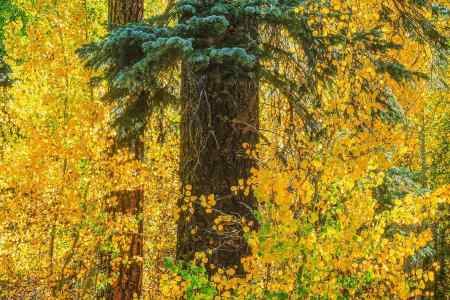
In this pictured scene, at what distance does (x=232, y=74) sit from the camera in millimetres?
4523

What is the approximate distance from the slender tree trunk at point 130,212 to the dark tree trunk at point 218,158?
1698 mm

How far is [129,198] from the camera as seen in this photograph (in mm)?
7027

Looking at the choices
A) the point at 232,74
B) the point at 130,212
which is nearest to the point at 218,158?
the point at 232,74

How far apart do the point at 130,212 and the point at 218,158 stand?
7.88 ft

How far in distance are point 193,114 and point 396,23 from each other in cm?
205

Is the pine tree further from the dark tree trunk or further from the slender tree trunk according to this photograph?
the slender tree trunk

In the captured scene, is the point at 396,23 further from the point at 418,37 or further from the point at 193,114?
the point at 193,114

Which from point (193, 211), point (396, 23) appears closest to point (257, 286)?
point (193, 211)

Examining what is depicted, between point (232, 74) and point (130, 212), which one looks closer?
point (232, 74)

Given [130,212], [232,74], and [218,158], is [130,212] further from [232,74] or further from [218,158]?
[232,74]

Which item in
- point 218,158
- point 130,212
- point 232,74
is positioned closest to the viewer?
point 232,74

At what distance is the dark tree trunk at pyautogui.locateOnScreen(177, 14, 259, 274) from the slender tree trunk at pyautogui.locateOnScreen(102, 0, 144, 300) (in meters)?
1.70

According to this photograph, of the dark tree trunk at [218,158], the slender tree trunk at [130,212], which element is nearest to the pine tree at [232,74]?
the dark tree trunk at [218,158]

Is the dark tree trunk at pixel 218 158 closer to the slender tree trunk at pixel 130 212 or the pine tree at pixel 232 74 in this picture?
the pine tree at pixel 232 74
